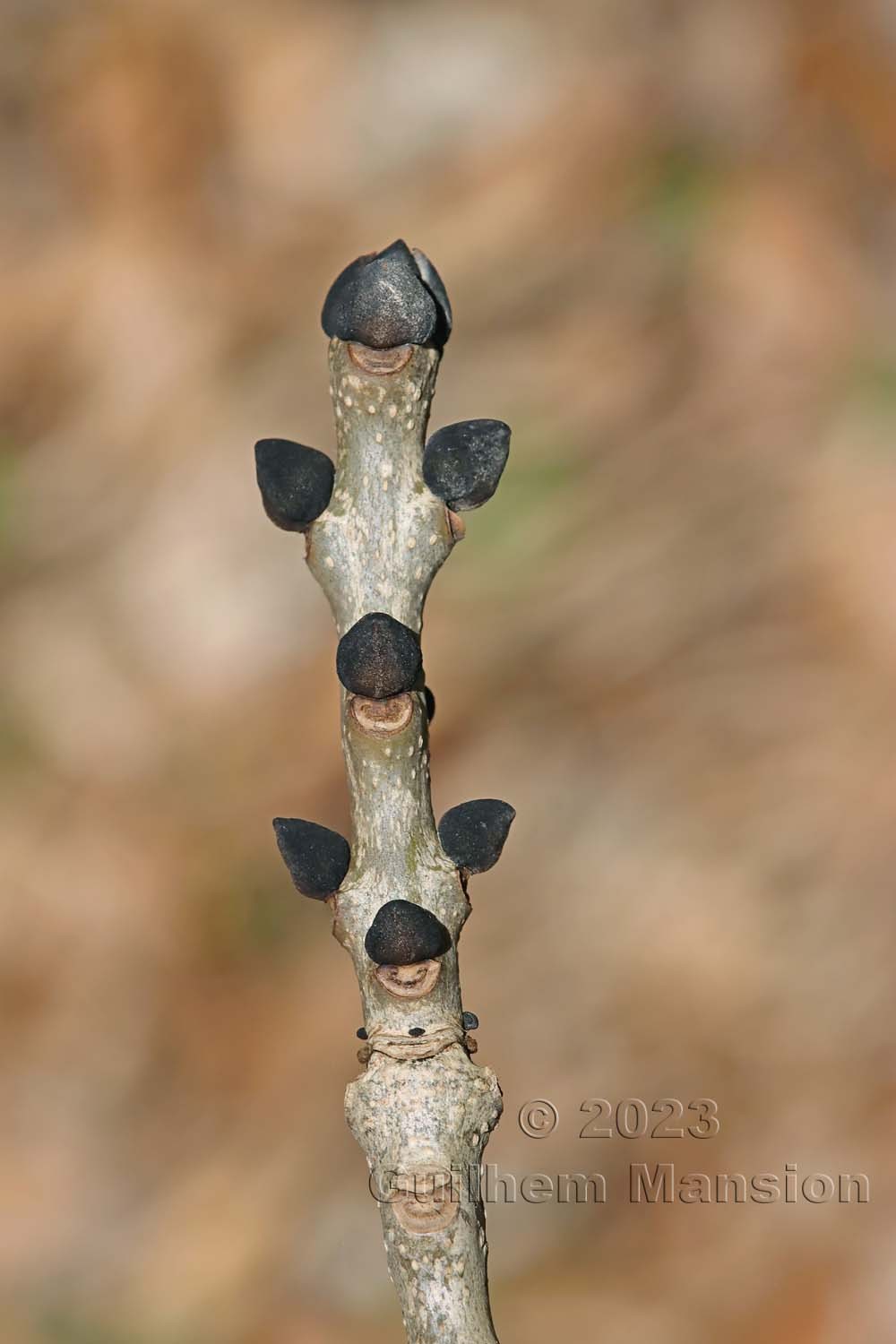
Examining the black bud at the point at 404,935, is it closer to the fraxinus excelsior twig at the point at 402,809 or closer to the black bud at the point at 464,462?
the fraxinus excelsior twig at the point at 402,809

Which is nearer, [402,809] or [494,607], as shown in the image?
[402,809]

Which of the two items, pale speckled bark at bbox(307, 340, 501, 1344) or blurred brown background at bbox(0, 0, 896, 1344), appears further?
blurred brown background at bbox(0, 0, 896, 1344)

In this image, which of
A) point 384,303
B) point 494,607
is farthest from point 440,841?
point 494,607

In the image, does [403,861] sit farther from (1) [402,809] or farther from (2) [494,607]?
(2) [494,607]

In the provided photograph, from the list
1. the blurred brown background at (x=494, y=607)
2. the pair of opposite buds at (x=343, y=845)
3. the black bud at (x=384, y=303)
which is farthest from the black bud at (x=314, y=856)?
the blurred brown background at (x=494, y=607)

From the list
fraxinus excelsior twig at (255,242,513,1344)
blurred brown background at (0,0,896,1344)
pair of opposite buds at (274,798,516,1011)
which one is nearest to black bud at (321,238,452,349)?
fraxinus excelsior twig at (255,242,513,1344)

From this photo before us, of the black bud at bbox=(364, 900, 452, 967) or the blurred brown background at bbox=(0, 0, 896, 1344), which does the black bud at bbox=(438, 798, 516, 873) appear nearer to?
the black bud at bbox=(364, 900, 452, 967)
